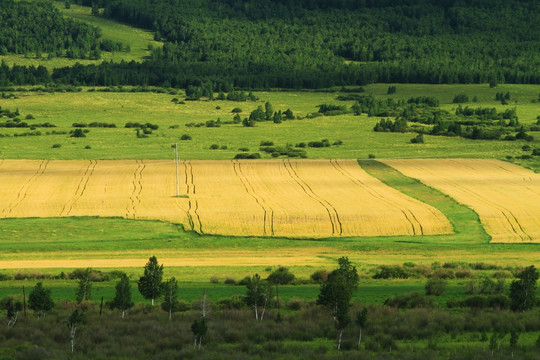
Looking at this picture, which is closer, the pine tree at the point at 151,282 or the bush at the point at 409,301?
the pine tree at the point at 151,282

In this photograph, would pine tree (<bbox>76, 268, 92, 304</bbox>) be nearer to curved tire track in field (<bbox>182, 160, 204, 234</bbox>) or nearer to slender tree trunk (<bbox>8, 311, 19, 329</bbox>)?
slender tree trunk (<bbox>8, 311, 19, 329</bbox>)

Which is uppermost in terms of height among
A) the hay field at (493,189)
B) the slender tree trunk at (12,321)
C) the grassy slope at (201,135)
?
the slender tree trunk at (12,321)

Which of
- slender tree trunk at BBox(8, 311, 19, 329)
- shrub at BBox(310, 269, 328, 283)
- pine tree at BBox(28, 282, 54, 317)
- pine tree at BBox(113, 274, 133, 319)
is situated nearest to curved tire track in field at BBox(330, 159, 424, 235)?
shrub at BBox(310, 269, 328, 283)

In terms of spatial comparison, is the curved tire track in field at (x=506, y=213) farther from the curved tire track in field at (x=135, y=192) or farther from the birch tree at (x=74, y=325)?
the birch tree at (x=74, y=325)

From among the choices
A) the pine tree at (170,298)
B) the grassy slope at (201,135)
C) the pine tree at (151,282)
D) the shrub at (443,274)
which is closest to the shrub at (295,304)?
the pine tree at (170,298)

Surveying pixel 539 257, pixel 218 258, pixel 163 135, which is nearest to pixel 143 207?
pixel 218 258

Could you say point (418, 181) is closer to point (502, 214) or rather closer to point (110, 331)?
point (502, 214)
